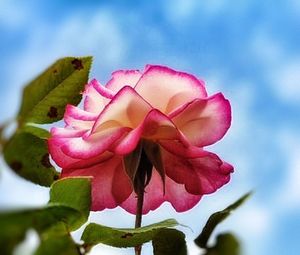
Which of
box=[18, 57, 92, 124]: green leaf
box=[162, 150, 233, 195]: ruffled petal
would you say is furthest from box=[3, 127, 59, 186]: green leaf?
box=[162, 150, 233, 195]: ruffled petal

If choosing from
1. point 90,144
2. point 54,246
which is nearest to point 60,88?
point 90,144

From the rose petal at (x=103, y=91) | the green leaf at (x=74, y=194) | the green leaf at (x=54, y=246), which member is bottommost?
the green leaf at (x=74, y=194)

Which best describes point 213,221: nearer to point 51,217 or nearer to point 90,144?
point 51,217

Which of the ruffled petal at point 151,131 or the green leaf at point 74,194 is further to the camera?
the ruffled petal at point 151,131

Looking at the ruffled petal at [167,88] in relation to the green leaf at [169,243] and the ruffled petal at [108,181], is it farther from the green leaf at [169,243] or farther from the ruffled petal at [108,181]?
the green leaf at [169,243]

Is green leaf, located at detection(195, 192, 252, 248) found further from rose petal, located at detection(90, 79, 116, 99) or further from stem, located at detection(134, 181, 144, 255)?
rose petal, located at detection(90, 79, 116, 99)

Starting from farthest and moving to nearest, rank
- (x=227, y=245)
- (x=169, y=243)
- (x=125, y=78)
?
1. (x=125, y=78)
2. (x=169, y=243)
3. (x=227, y=245)

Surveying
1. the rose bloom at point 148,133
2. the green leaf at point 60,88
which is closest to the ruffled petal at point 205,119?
the rose bloom at point 148,133
